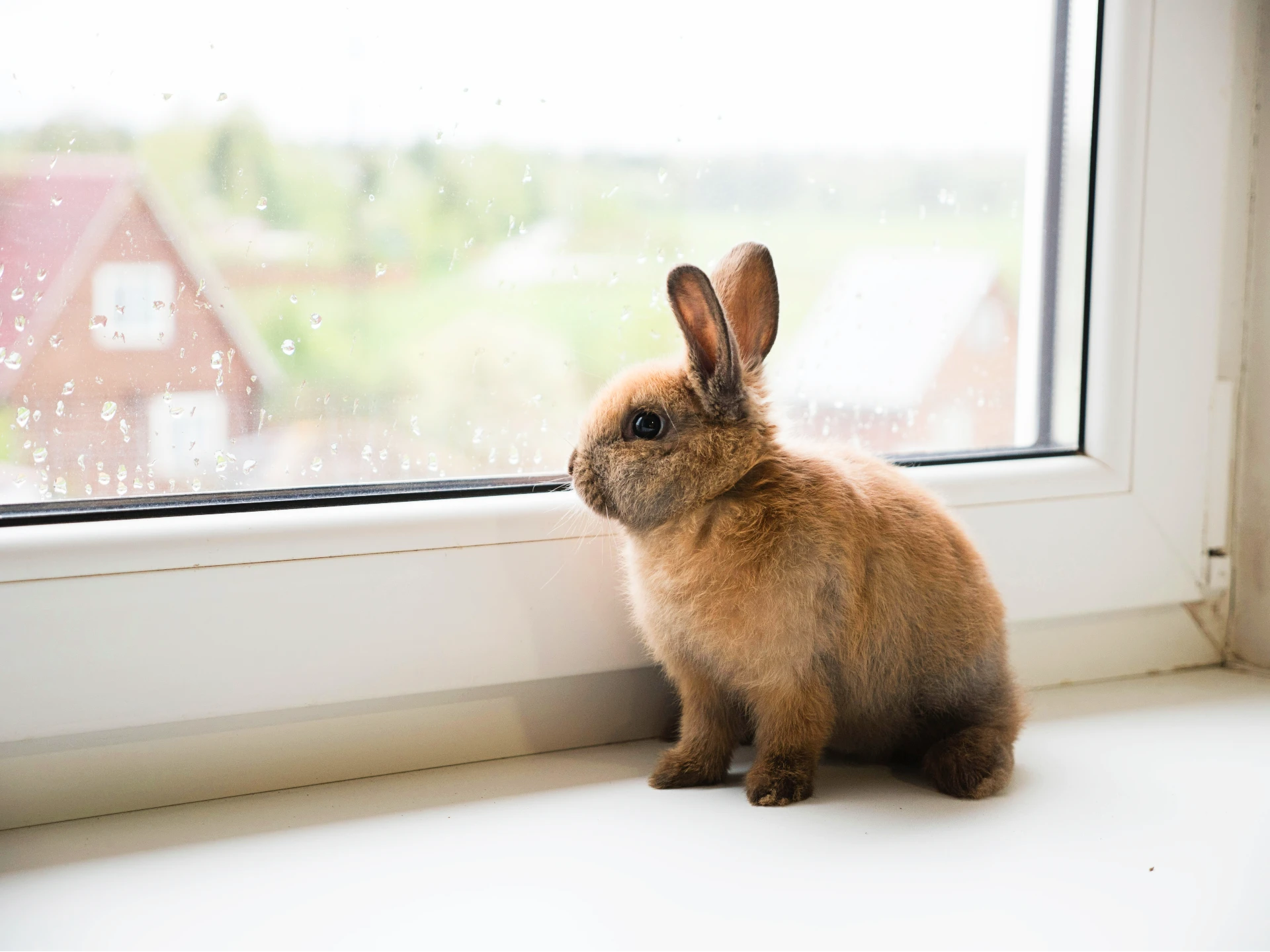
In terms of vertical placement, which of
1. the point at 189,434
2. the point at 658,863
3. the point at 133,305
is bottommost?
the point at 658,863

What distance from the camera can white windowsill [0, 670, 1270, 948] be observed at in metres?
0.72

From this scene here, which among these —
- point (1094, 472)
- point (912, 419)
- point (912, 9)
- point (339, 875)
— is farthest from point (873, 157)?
point (339, 875)

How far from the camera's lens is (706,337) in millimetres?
909

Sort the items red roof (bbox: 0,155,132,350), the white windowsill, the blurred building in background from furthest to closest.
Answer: the blurred building in background → red roof (bbox: 0,155,132,350) → the white windowsill

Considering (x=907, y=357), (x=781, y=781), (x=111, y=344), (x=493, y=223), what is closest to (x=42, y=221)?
(x=111, y=344)

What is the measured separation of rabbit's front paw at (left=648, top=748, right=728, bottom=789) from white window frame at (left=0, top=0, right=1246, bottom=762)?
0.13 m

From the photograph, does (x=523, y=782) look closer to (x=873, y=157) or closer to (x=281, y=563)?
(x=281, y=563)

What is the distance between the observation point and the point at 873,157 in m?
1.20

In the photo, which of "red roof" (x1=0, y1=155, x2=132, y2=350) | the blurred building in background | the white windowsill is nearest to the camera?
the white windowsill

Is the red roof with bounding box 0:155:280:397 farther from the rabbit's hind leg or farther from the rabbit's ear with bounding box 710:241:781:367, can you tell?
the rabbit's hind leg

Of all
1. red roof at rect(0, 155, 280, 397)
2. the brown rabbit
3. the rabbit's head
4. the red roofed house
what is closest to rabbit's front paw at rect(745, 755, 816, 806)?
the brown rabbit

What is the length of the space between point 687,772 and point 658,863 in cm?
16

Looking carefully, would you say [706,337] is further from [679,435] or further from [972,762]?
[972,762]

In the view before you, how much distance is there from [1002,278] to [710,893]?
2.74ft
